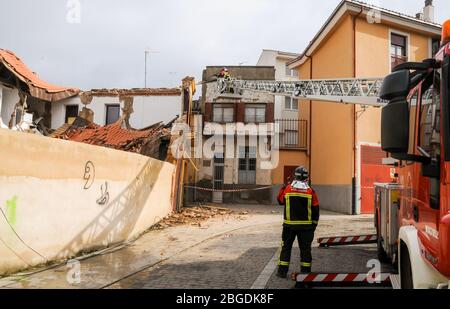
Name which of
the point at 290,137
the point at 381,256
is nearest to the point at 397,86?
the point at 381,256

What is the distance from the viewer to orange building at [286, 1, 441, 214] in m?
16.9

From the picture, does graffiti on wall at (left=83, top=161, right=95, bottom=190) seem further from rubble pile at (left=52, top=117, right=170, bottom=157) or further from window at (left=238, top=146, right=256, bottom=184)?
window at (left=238, top=146, right=256, bottom=184)

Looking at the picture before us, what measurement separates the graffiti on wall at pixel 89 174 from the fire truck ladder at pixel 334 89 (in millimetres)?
6611

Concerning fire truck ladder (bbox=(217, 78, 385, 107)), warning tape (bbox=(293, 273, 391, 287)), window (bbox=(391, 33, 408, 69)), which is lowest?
warning tape (bbox=(293, 273, 391, 287))

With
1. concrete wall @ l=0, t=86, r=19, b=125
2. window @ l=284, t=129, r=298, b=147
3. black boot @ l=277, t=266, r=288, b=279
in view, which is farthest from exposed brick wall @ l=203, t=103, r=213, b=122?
black boot @ l=277, t=266, r=288, b=279

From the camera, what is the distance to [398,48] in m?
18.0

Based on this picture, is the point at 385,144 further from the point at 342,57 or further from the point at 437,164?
the point at 342,57

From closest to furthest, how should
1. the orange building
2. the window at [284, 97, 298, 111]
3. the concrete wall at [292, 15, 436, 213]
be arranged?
the orange building
the concrete wall at [292, 15, 436, 213]
the window at [284, 97, 298, 111]

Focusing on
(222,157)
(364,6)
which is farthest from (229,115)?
(364,6)

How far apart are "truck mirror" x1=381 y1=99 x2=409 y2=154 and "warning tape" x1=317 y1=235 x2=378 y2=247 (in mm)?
5748

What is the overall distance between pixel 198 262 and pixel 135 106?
17.5 meters

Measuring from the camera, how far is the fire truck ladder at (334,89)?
432 inches

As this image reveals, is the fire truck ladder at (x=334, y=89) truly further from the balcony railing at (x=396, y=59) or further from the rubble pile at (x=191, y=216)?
the balcony railing at (x=396, y=59)

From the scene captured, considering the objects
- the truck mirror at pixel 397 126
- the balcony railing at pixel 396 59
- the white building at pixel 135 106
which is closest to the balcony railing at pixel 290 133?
the white building at pixel 135 106
